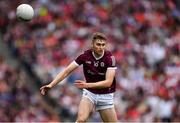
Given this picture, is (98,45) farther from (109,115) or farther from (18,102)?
(18,102)

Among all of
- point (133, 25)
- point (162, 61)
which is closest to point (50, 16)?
point (133, 25)

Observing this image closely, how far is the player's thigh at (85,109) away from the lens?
1011 centimetres

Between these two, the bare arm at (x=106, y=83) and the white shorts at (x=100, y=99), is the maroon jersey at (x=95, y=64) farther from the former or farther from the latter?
the white shorts at (x=100, y=99)

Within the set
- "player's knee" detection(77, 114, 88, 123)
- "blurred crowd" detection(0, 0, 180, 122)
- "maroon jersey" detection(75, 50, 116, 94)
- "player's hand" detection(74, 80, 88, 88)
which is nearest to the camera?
"player's hand" detection(74, 80, 88, 88)

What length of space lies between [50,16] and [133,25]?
2296mm

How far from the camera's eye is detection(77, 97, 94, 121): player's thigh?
10109 mm

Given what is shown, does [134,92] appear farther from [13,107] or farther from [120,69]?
[13,107]

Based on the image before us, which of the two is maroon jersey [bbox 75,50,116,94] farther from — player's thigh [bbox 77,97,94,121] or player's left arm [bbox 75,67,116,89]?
player's thigh [bbox 77,97,94,121]

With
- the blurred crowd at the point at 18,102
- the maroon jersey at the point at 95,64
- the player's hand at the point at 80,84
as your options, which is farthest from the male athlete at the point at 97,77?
the blurred crowd at the point at 18,102

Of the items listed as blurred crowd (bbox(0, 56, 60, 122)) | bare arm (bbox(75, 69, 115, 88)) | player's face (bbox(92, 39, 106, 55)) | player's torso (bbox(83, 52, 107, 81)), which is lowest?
blurred crowd (bbox(0, 56, 60, 122))

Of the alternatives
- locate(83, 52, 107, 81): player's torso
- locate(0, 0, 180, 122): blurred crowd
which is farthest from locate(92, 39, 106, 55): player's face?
locate(0, 0, 180, 122): blurred crowd

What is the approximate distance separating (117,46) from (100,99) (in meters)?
7.78

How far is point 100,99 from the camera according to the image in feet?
34.3

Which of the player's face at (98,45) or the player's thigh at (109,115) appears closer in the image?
the player's face at (98,45)
